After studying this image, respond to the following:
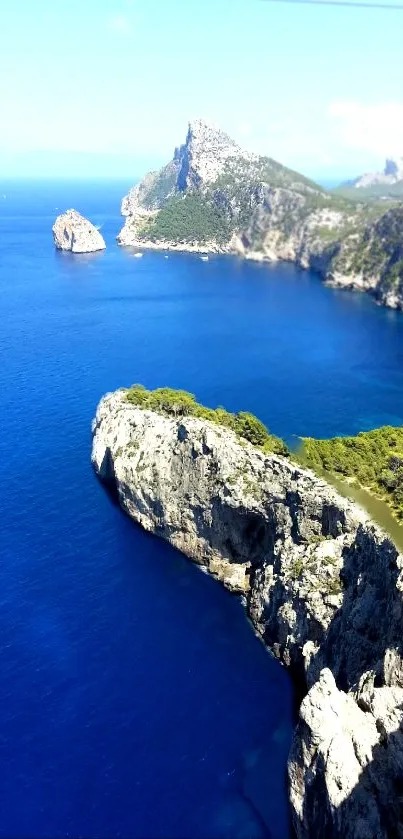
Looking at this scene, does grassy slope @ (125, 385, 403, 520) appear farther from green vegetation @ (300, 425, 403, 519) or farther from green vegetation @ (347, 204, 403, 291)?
green vegetation @ (347, 204, 403, 291)

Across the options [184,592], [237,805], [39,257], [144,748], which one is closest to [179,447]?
[184,592]

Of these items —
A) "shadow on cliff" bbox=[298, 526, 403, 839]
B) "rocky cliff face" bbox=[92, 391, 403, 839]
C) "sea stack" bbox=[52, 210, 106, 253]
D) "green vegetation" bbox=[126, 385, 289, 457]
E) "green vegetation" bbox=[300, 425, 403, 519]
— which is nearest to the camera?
"shadow on cliff" bbox=[298, 526, 403, 839]

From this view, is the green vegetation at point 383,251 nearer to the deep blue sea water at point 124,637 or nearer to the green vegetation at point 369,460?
the deep blue sea water at point 124,637

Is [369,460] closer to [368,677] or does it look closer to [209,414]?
[209,414]

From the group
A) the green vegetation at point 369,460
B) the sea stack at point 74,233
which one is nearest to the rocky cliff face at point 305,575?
the green vegetation at point 369,460

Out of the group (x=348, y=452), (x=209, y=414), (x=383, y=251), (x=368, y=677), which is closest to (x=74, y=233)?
(x=383, y=251)

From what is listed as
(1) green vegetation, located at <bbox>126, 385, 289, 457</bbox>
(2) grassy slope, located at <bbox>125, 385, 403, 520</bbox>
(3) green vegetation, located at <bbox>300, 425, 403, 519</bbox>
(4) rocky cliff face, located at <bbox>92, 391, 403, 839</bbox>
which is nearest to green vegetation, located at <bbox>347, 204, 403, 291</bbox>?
(1) green vegetation, located at <bbox>126, 385, 289, 457</bbox>

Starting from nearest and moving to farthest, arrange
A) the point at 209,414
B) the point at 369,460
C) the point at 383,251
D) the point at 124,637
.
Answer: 1. the point at 124,637
2. the point at 369,460
3. the point at 209,414
4. the point at 383,251
